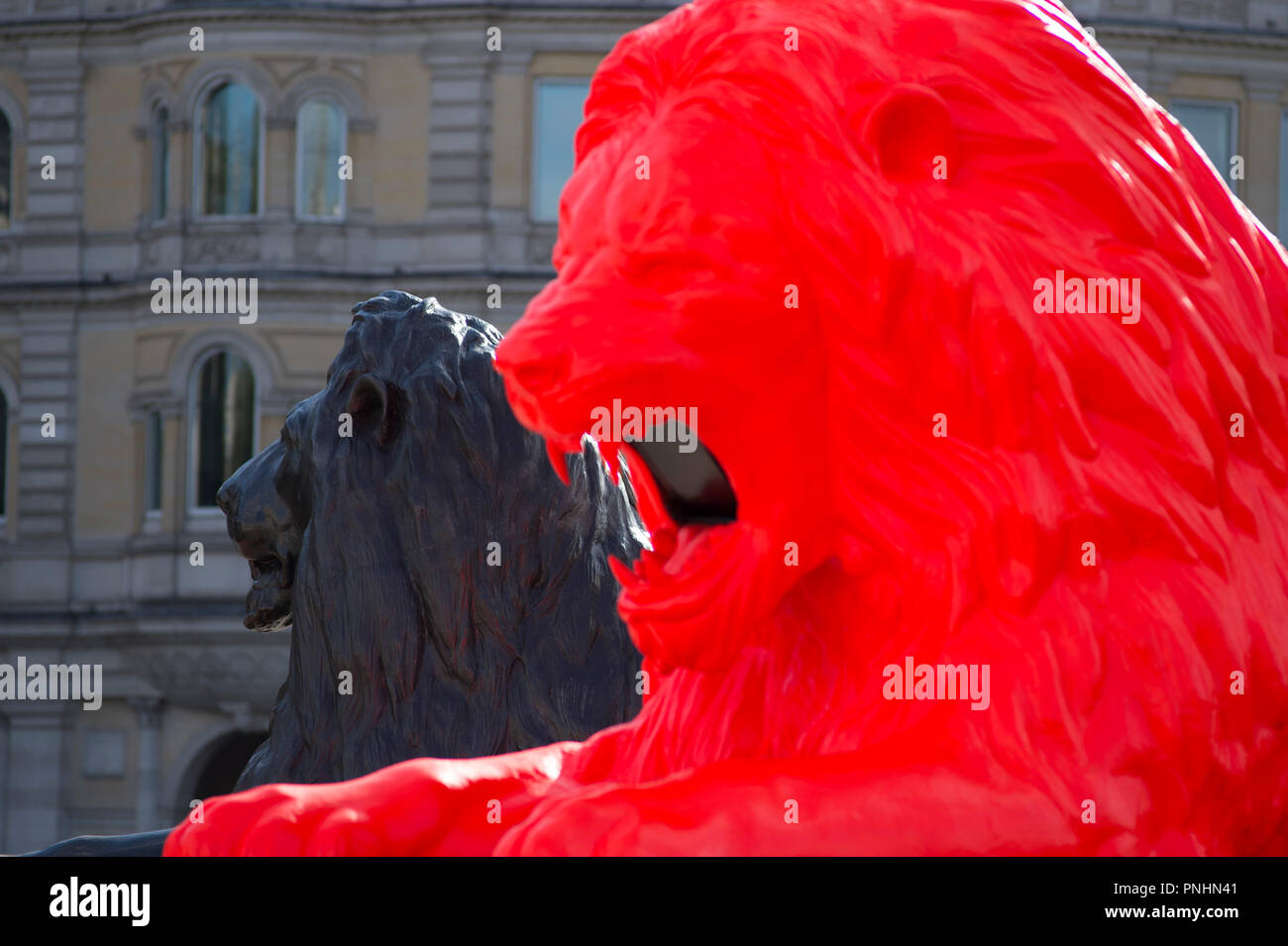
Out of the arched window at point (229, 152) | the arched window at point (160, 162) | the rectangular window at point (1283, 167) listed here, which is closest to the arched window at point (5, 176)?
the arched window at point (160, 162)

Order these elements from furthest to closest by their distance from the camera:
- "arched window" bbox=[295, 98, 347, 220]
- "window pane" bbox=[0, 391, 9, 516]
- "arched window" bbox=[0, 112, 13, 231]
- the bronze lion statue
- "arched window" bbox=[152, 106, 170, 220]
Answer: "arched window" bbox=[0, 112, 13, 231], "window pane" bbox=[0, 391, 9, 516], "arched window" bbox=[152, 106, 170, 220], "arched window" bbox=[295, 98, 347, 220], the bronze lion statue

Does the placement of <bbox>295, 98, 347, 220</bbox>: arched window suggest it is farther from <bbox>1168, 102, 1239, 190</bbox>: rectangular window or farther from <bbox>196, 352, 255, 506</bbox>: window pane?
<bbox>1168, 102, 1239, 190</bbox>: rectangular window

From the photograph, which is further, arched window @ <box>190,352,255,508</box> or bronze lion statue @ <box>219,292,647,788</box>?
arched window @ <box>190,352,255,508</box>

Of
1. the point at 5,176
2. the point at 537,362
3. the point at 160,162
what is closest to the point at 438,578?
the point at 537,362

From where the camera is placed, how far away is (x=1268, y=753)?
3.87 ft

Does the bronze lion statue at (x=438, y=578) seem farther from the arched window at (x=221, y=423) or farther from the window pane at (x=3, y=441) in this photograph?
the window pane at (x=3, y=441)

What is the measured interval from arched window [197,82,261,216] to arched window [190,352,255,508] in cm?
120

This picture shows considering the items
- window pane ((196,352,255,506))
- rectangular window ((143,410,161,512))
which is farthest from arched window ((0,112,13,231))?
window pane ((196,352,255,506))

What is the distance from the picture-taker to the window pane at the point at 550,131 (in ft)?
49.5

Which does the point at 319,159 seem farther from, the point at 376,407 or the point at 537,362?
the point at 537,362

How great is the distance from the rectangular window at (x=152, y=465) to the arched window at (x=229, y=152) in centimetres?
171

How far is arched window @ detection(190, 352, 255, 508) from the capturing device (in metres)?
15.1
